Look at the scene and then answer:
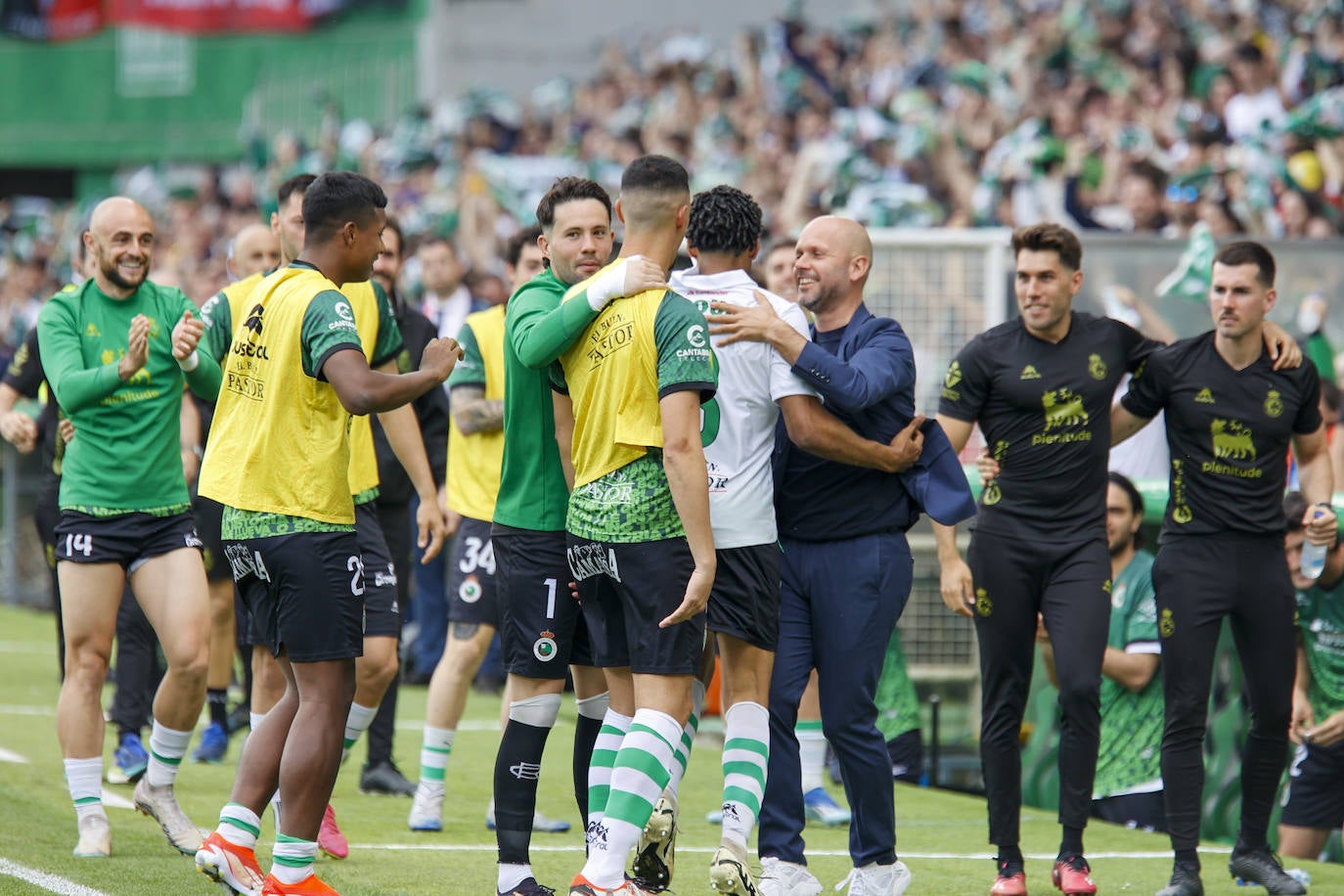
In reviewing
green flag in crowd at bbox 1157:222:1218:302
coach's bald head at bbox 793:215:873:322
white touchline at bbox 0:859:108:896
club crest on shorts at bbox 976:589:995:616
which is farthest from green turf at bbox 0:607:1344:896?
green flag in crowd at bbox 1157:222:1218:302

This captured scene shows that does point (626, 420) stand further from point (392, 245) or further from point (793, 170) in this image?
point (793, 170)

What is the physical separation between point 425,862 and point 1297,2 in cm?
1425

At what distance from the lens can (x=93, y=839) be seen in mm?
6406

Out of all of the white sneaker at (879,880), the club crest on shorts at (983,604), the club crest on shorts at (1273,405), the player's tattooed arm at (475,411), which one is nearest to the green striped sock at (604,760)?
the white sneaker at (879,880)

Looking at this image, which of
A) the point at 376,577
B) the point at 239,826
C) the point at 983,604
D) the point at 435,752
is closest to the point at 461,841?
the point at 435,752

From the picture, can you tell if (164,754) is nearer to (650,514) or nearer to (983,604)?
(650,514)

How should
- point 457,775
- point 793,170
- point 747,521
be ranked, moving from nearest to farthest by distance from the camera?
point 747,521, point 457,775, point 793,170

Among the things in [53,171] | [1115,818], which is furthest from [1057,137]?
[53,171]

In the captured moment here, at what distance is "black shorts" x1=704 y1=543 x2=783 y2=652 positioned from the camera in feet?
18.4

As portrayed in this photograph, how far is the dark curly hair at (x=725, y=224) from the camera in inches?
226

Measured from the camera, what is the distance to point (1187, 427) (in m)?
6.60

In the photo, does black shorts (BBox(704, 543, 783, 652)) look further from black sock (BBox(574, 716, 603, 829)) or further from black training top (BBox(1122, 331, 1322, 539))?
black training top (BBox(1122, 331, 1322, 539))

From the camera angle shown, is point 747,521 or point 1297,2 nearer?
point 747,521

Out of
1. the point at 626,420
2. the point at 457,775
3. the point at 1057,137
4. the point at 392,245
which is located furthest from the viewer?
the point at 1057,137
